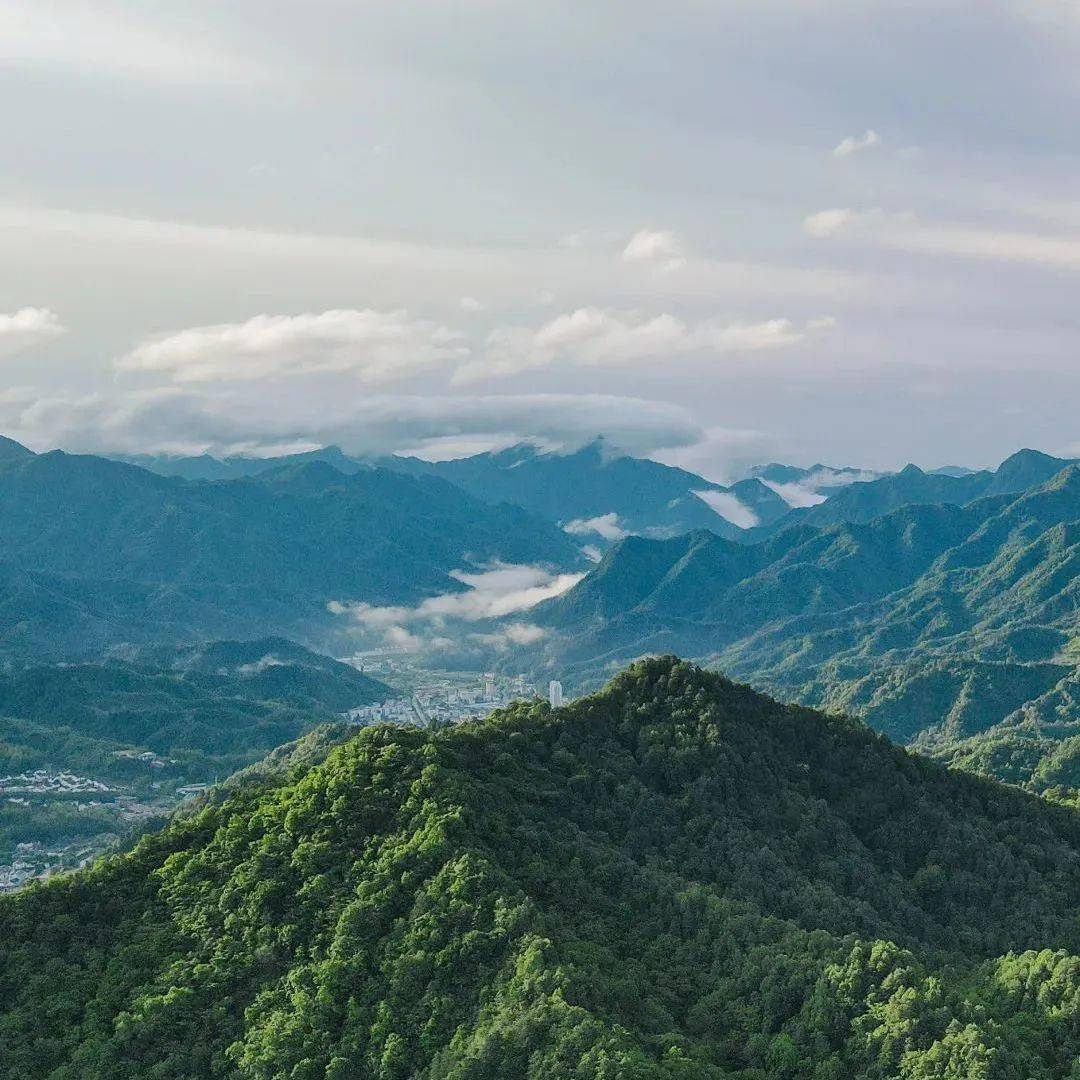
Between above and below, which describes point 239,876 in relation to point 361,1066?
above

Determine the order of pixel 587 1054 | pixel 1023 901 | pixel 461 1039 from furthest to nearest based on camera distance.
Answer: pixel 1023 901, pixel 461 1039, pixel 587 1054

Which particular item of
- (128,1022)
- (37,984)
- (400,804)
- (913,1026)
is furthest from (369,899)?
(913,1026)

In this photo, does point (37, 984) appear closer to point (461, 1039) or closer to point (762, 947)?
point (461, 1039)

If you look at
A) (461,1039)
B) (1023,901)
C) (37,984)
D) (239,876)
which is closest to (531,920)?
(461,1039)

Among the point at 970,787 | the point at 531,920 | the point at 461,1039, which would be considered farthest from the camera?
the point at 970,787

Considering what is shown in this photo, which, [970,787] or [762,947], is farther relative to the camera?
[970,787]

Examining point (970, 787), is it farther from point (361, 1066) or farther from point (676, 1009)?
point (361, 1066)
